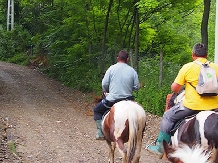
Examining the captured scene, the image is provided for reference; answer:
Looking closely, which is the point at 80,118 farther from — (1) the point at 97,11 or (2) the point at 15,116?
(1) the point at 97,11

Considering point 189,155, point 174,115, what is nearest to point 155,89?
point 174,115

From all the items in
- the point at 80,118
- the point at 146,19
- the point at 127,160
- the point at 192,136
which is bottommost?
the point at 80,118

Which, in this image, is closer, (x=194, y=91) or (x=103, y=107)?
(x=194, y=91)

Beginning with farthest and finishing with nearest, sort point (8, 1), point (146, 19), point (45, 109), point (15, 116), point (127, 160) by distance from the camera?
1. point (8, 1)
2. point (146, 19)
3. point (45, 109)
4. point (15, 116)
5. point (127, 160)

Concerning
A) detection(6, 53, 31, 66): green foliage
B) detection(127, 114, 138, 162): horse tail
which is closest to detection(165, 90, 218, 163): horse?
detection(127, 114, 138, 162): horse tail

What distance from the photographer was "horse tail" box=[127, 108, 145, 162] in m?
6.47

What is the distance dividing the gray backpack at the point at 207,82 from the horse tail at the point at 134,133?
136cm

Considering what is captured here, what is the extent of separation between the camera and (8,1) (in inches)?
1571

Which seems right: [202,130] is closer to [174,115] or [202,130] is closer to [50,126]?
[174,115]

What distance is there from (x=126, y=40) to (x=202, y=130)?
15.0m

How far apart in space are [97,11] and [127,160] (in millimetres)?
13444

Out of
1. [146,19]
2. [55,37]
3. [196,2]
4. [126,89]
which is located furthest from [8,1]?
[126,89]

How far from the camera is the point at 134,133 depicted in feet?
21.3

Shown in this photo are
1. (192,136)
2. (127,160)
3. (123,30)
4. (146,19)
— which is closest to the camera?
(192,136)
